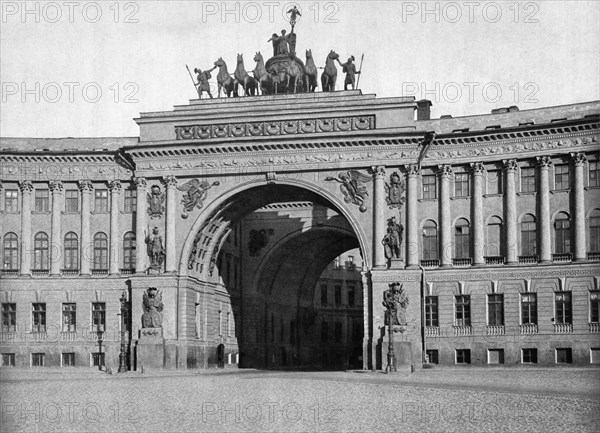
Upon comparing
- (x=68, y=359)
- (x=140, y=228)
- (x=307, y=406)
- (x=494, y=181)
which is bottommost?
(x=68, y=359)

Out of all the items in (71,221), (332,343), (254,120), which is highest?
(254,120)

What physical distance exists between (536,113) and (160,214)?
77.0 feet

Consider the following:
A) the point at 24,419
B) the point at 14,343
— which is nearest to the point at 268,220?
the point at 14,343

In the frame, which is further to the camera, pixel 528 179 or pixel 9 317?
pixel 9 317

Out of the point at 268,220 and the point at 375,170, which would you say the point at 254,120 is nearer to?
the point at 375,170

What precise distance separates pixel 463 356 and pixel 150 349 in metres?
18.3

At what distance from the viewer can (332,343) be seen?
104m

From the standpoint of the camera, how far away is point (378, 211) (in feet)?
199

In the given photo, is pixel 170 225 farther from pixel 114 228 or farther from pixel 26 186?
pixel 26 186

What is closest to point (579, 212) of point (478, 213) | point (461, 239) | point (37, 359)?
point (478, 213)

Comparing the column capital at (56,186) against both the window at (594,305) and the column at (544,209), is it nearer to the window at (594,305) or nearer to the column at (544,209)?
the column at (544,209)

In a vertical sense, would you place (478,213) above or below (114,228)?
above

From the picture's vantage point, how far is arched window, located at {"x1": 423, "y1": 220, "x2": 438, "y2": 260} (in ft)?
207

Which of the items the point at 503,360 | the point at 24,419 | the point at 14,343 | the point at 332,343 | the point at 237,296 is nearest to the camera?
the point at 24,419
